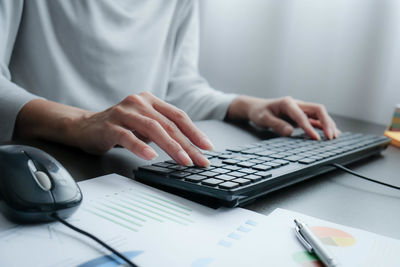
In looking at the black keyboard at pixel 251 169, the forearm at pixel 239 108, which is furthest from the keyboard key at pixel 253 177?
the forearm at pixel 239 108

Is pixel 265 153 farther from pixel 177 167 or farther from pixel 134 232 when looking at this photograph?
pixel 134 232

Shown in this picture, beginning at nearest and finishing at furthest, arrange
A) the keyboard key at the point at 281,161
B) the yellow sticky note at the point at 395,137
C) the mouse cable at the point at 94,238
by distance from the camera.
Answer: the mouse cable at the point at 94,238 → the keyboard key at the point at 281,161 → the yellow sticky note at the point at 395,137

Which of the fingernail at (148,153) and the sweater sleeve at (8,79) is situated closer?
the fingernail at (148,153)

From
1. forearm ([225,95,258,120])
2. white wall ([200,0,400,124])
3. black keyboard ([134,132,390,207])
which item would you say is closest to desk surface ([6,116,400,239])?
black keyboard ([134,132,390,207])

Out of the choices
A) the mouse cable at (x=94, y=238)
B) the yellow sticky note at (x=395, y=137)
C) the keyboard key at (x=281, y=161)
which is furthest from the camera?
the yellow sticky note at (x=395, y=137)

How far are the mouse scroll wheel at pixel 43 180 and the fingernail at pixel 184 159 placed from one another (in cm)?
17

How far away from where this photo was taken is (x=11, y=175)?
32cm

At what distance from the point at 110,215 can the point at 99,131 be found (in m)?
0.19

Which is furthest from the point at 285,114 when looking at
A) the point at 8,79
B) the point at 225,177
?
the point at 8,79

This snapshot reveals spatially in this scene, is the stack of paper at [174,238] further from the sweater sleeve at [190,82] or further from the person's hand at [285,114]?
the sweater sleeve at [190,82]

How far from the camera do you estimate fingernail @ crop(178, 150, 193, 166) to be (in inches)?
17.5

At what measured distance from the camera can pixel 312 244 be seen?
304 mm

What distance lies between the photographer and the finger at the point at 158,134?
45 centimetres

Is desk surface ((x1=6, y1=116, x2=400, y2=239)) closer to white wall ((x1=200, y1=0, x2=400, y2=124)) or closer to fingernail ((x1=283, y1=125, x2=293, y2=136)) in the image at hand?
fingernail ((x1=283, y1=125, x2=293, y2=136))
